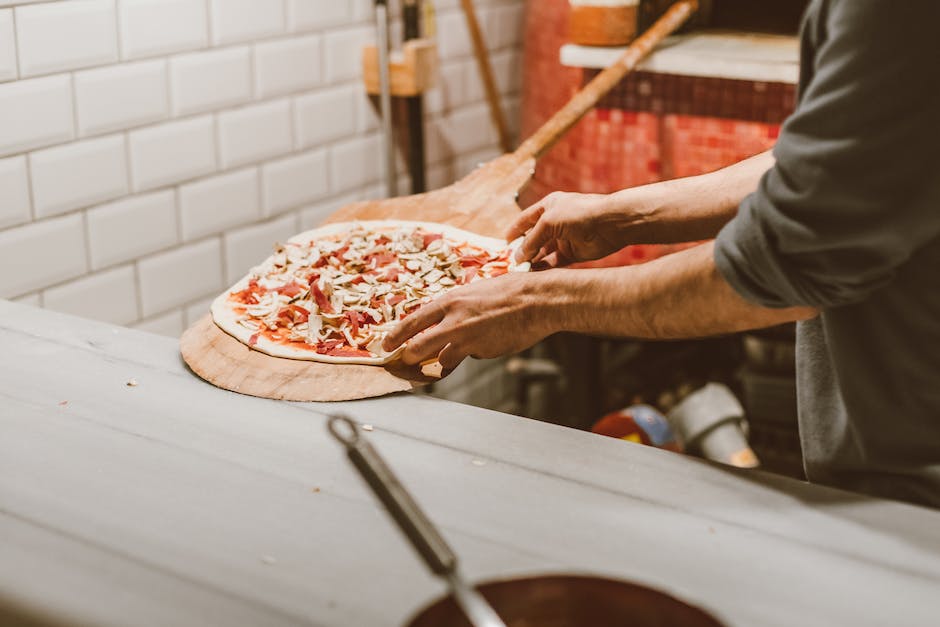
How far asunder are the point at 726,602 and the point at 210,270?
1.60 metres

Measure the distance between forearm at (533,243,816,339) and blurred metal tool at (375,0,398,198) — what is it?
1.26 m

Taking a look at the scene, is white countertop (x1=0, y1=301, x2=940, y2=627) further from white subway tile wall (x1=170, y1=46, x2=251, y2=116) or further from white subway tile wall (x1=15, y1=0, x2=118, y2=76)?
white subway tile wall (x1=170, y1=46, x2=251, y2=116)

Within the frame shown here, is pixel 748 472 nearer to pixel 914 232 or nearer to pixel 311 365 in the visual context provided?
pixel 914 232

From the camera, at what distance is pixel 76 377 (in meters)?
1.37

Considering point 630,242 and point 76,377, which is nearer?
point 76,377

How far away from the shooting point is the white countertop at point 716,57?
2.29 meters

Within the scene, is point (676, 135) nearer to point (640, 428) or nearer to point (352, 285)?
point (640, 428)

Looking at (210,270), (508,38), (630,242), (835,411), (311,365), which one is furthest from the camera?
(508,38)

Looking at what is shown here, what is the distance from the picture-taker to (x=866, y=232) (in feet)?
3.36

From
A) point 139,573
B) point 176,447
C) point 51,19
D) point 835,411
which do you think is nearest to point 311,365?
point 176,447

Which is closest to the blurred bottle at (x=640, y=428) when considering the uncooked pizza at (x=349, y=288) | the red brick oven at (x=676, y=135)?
the red brick oven at (x=676, y=135)

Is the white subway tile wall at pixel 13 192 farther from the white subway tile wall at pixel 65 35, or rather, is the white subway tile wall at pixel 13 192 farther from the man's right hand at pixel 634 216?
the man's right hand at pixel 634 216

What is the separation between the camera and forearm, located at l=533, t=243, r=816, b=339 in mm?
1151

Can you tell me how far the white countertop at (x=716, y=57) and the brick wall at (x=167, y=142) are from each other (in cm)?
49
